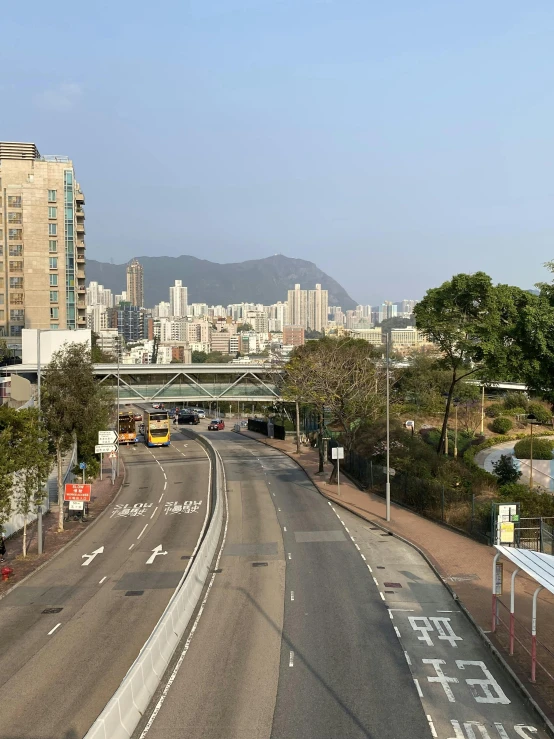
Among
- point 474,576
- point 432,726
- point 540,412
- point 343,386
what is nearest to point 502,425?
point 540,412

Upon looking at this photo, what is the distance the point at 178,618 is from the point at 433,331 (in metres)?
27.5

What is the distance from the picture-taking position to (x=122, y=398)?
73500 mm

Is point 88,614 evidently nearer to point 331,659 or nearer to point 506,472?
point 331,659

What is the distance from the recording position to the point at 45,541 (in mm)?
32688

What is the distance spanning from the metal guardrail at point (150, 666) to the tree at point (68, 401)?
10608 mm

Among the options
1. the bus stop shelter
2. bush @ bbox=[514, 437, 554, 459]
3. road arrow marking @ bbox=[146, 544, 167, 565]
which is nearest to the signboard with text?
road arrow marking @ bbox=[146, 544, 167, 565]

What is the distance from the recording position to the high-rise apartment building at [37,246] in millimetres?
90188

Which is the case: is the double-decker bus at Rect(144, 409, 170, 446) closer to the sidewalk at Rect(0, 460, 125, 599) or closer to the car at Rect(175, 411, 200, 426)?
the sidewalk at Rect(0, 460, 125, 599)

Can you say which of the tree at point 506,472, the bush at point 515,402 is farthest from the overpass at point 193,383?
the tree at point 506,472

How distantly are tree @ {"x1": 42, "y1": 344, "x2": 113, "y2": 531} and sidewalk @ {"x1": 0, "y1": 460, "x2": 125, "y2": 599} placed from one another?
1190 mm

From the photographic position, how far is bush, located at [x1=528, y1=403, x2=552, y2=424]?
61719mm

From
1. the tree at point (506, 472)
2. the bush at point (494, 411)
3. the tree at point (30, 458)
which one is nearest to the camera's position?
the tree at point (30, 458)

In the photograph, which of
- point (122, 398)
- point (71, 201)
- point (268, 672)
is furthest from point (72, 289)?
point (268, 672)

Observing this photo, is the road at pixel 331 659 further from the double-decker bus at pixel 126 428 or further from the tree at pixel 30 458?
the double-decker bus at pixel 126 428
